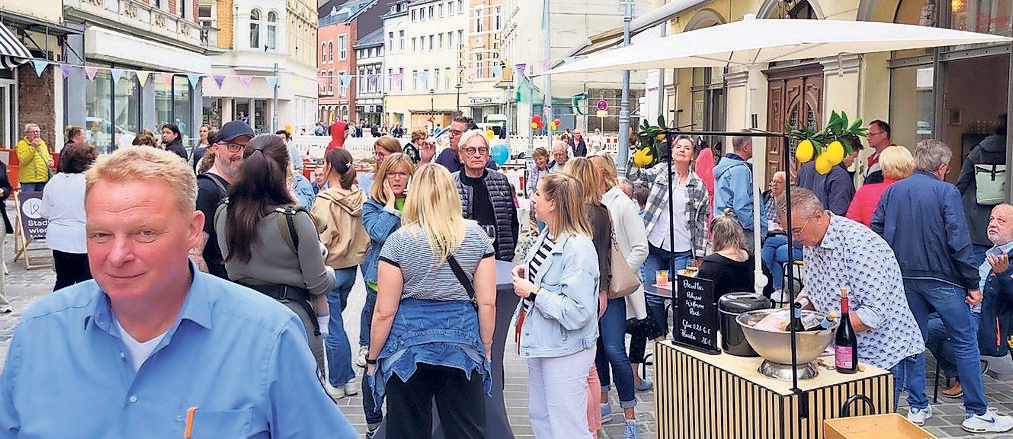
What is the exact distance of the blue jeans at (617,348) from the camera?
20.2 feet

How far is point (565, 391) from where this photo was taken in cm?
523

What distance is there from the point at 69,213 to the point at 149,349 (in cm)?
613

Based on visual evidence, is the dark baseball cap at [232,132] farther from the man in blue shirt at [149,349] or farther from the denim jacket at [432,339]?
the man in blue shirt at [149,349]

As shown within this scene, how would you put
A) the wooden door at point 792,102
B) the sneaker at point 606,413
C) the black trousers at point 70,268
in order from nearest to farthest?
1. the sneaker at point 606,413
2. the black trousers at point 70,268
3. the wooden door at point 792,102

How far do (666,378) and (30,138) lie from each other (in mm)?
12777

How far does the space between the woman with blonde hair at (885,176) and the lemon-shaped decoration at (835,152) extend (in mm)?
2823

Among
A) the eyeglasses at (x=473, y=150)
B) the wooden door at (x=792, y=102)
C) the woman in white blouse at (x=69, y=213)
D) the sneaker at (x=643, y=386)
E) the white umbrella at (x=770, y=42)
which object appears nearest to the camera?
the white umbrella at (x=770, y=42)

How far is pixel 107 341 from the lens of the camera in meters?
2.07

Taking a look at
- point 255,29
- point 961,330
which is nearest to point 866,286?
point 961,330

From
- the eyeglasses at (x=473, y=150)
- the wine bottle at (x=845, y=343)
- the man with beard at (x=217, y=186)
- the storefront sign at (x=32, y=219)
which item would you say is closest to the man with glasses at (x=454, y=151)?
the eyeglasses at (x=473, y=150)

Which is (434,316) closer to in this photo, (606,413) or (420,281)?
(420,281)

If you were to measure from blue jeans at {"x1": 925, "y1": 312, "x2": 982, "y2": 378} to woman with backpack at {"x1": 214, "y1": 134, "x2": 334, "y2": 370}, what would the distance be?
14.5 ft

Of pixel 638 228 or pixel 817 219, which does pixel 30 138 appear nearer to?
pixel 638 228

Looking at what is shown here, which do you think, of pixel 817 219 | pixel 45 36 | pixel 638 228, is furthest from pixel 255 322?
pixel 45 36
